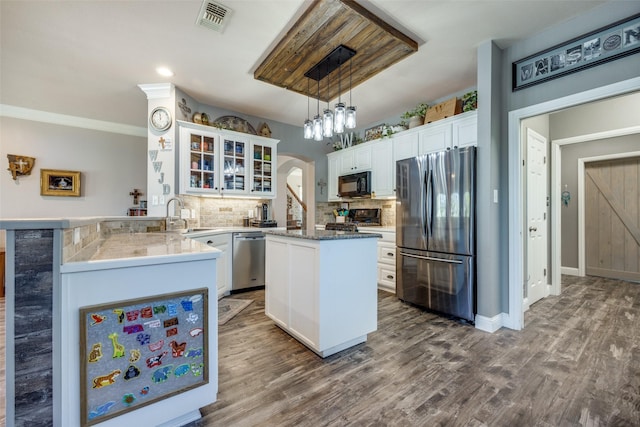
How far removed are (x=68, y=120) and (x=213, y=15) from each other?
3.93 meters

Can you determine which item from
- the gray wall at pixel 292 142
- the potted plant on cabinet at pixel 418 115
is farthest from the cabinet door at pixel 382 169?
the gray wall at pixel 292 142

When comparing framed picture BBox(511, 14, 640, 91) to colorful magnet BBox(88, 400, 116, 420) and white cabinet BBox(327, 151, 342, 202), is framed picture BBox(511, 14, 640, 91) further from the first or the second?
colorful magnet BBox(88, 400, 116, 420)

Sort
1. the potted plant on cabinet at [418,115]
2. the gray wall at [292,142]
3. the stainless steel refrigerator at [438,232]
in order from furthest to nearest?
1. the gray wall at [292,142]
2. the potted plant on cabinet at [418,115]
3. the stainless steel refrigerator at [438,232]

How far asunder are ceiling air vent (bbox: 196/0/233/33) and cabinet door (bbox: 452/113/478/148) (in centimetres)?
262

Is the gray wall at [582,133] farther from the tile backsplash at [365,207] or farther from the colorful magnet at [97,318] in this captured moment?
the colorful magnet at [97,318]

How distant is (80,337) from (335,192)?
434 centimetres

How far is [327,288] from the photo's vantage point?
205 centimetres

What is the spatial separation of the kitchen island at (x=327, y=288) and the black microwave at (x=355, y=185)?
2.20 meters

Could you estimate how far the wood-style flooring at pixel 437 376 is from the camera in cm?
148

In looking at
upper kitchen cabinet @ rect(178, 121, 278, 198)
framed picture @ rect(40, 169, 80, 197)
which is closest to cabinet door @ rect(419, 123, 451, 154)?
upper kitchen cabinet @ rect(178, 121, 278, 198)

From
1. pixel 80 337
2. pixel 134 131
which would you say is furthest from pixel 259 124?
pixel 80 337

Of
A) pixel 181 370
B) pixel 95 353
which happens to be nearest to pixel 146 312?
pixel 95 353

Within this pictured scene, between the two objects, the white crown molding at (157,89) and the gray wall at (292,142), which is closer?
the white crown molding at (157,89)

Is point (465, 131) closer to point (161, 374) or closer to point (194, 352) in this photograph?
point (194, 352)
